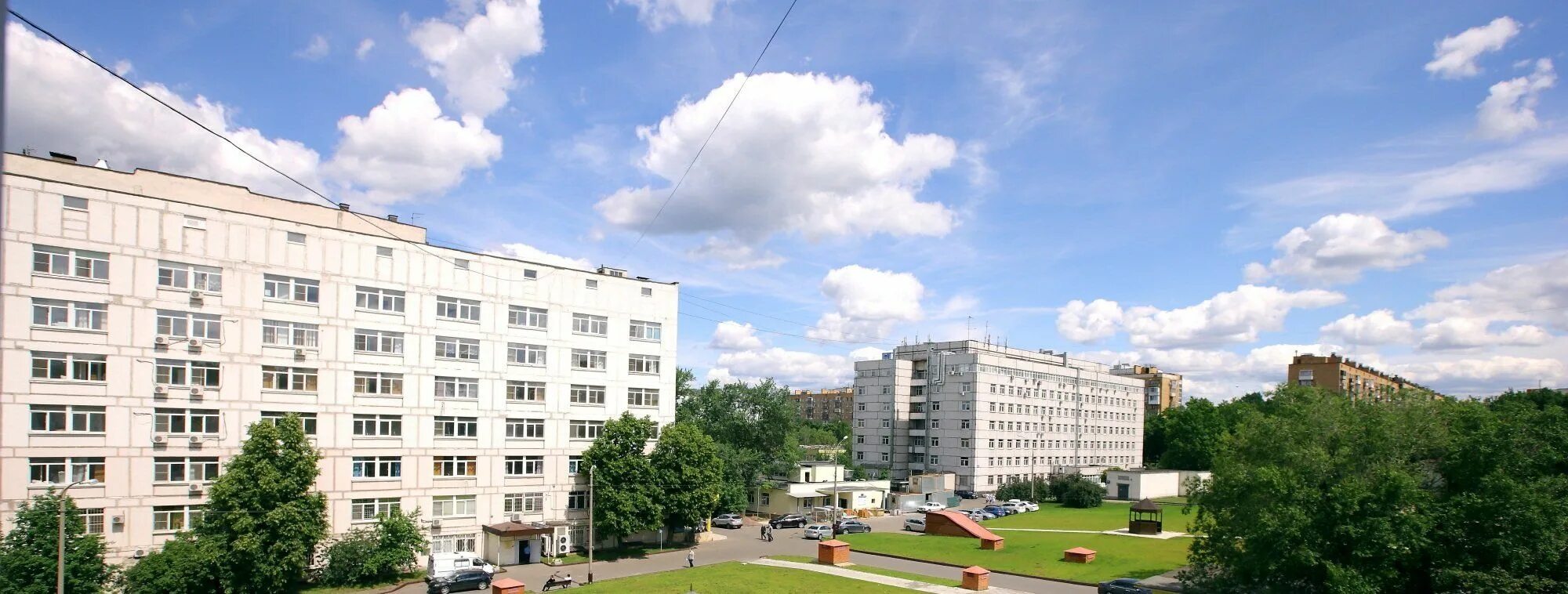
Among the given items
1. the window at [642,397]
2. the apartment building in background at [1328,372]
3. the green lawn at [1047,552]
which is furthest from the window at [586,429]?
the apartment building in background at [1328,372]

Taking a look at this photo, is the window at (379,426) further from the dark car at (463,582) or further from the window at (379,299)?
the dark car at (463,582)

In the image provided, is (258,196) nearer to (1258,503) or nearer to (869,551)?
(869,551)

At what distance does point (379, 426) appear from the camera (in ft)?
161

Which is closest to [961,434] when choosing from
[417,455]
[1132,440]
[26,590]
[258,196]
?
[1132,440]

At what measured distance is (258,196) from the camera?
47.8 meters

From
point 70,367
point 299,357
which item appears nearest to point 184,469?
point 70,367

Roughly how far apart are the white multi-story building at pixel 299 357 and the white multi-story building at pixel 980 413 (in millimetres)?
48853

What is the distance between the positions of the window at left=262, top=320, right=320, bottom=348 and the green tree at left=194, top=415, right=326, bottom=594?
4786 millimetres

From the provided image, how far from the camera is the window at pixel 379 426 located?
48344 mm

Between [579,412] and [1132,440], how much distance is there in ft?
315

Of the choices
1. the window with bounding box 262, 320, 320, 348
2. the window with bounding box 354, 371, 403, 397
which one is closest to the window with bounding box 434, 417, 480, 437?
the window with bounding box 354, 371, 403, 397

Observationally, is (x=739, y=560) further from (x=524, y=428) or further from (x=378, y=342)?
(x=378, y=342)

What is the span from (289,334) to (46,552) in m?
13.9

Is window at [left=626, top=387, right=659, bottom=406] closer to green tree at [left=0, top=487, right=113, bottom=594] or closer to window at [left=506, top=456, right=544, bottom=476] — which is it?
window at [left=506, top=456, right=544, bottom=476]
